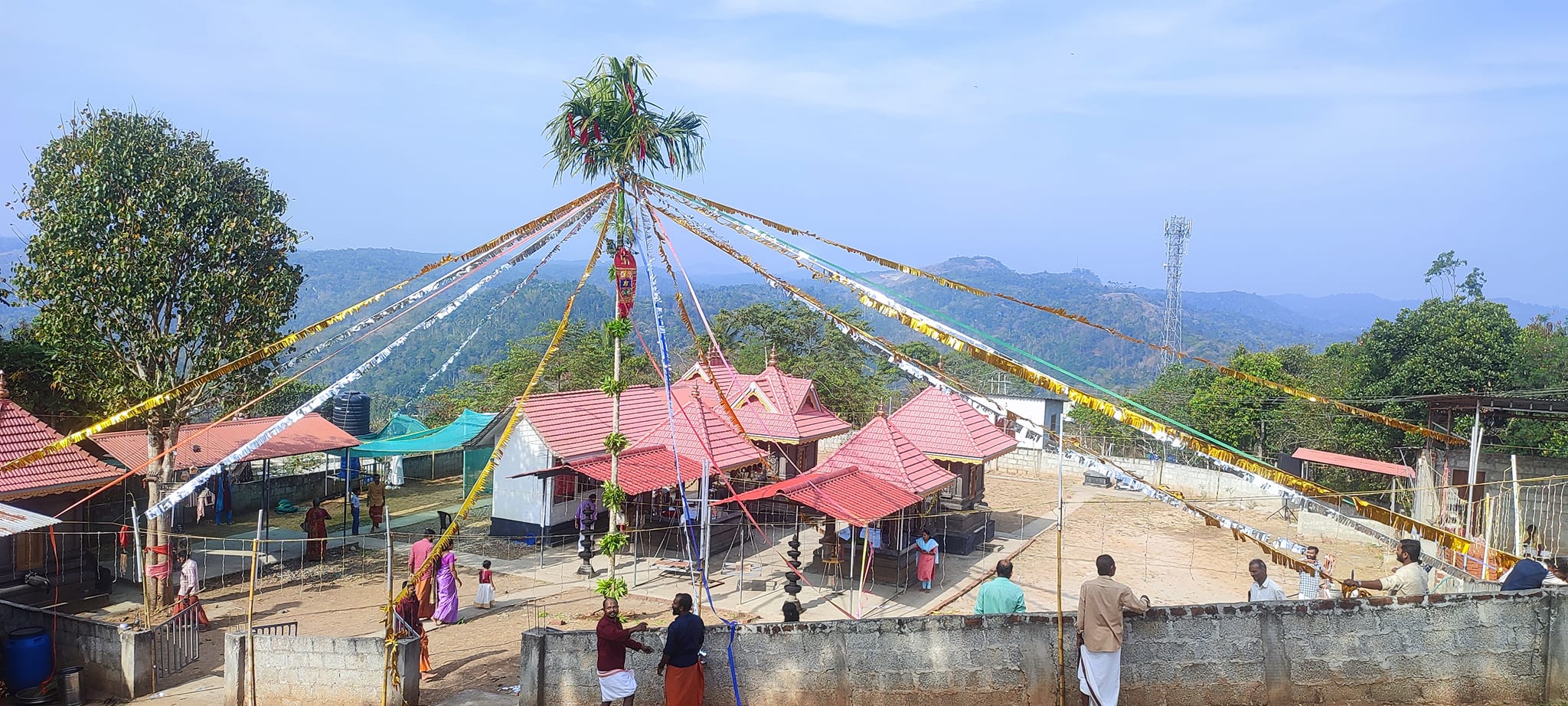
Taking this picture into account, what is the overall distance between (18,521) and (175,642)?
119 inches

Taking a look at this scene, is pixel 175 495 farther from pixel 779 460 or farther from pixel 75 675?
pixel 779 460

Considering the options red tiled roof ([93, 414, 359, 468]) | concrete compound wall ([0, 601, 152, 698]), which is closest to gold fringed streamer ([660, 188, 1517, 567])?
concrete compound wall ([0, 601, 152, 698])

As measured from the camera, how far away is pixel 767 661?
8.50 meters

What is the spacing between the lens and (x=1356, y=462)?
27.7 metres

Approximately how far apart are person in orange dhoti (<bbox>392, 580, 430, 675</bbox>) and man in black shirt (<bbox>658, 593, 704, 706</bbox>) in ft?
11.2

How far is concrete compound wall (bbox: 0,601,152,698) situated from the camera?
10.7 meters

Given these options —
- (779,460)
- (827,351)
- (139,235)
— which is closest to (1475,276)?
(827,351)

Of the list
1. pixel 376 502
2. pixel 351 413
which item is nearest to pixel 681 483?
pixel 376 502

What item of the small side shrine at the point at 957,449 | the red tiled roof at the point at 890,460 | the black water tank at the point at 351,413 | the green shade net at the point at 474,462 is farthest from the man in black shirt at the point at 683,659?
the black water tank at the point at 351,413

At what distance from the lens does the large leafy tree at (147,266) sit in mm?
13906

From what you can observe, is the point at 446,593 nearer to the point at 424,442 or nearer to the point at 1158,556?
the point at 424,442

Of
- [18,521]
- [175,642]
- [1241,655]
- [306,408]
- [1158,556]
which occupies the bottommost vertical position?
[1158,556]

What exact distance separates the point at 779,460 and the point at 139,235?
54.4 feet

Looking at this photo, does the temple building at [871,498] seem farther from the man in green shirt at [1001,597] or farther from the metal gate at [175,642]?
the metal gate at [175,642]
